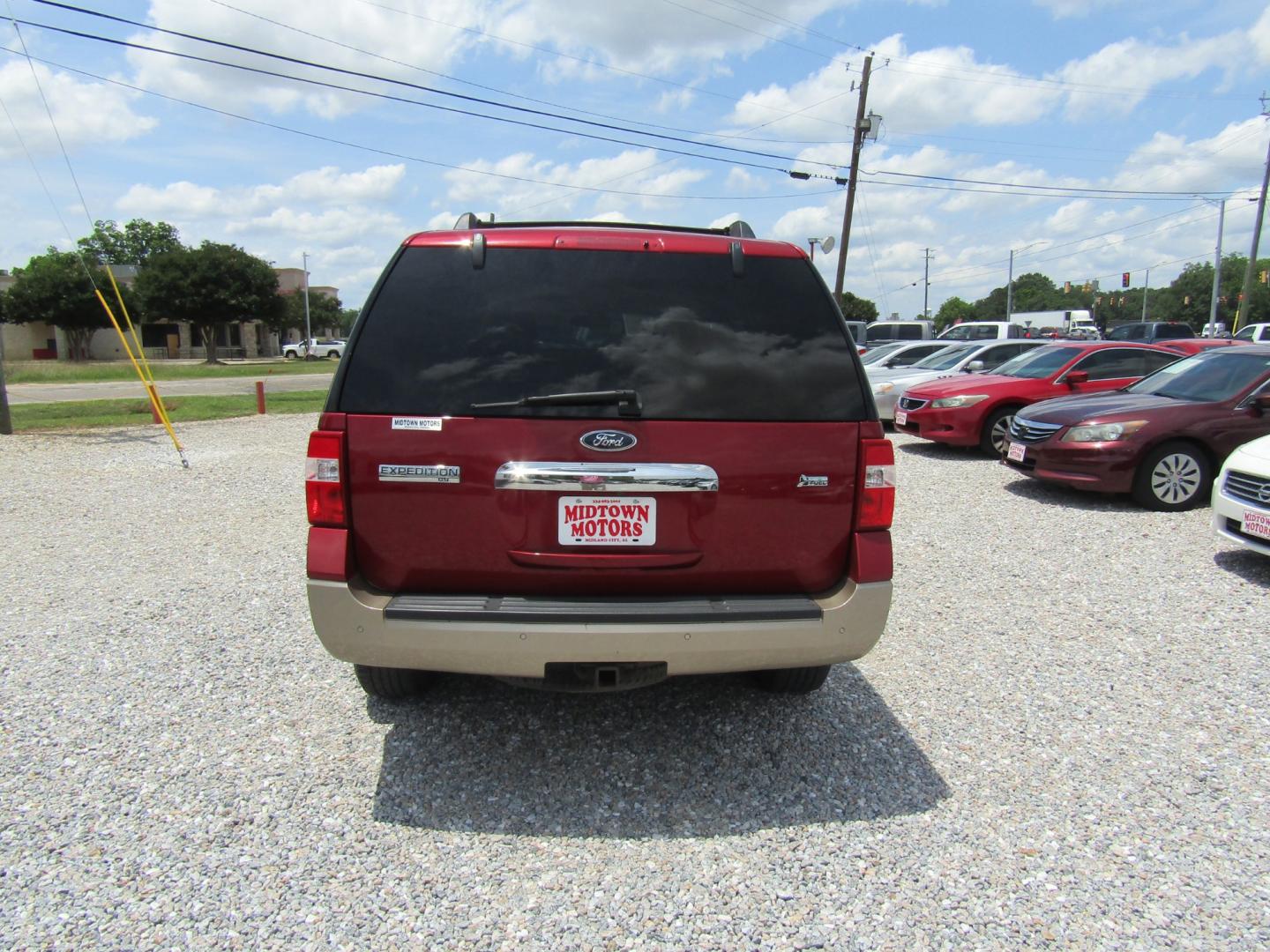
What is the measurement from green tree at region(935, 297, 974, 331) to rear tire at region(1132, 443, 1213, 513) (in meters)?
126

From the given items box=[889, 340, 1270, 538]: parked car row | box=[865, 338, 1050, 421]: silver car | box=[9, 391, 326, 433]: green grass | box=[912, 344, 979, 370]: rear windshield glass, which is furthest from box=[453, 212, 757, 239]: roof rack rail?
box=[912, 344, 979, 370]: rear windshield glass

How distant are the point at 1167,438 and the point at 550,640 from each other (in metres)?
7.45

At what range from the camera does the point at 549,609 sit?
9.12 ft

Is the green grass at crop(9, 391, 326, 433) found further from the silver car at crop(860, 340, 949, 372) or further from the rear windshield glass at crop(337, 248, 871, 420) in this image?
the rear windshield glass at crop(337, 248, 871, 420)

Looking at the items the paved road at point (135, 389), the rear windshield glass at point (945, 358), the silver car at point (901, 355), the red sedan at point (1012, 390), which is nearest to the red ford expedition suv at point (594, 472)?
the red sedan at point (1012, 390)

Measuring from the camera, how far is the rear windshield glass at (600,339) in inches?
110

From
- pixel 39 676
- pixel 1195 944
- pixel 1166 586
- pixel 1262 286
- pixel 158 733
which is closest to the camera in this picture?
pixel 1195 944

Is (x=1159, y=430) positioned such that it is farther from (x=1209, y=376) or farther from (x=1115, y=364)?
(x=1115, y=364)

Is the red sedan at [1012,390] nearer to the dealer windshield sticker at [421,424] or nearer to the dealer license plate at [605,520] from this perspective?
the dealer license plate at [605,520]

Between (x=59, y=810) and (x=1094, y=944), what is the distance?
3.30m

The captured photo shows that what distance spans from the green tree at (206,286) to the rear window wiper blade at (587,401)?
53.3 m

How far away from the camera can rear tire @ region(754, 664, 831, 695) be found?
142 inches

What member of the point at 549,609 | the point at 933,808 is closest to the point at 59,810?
the point at 549,609

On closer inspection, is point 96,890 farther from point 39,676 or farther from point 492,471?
point 39,676
